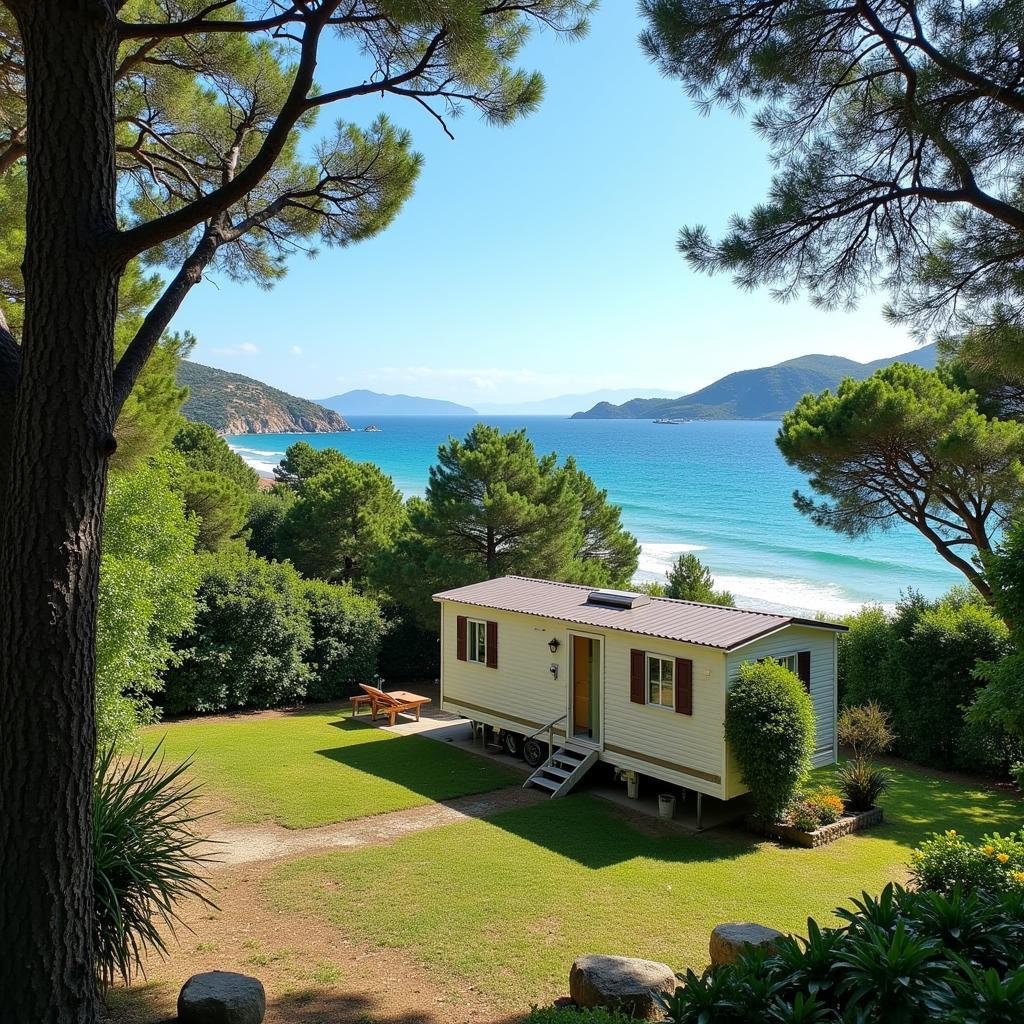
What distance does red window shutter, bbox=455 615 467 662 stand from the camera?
53.7 ft

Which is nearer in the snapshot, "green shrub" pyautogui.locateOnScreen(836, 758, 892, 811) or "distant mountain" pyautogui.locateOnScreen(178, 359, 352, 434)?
"green shrub" pyautogui.locateOnScreen(836, 758, 892, 811)

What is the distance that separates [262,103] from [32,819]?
22.6 feet

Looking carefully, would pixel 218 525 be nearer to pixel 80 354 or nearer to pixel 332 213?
pixel 332 213

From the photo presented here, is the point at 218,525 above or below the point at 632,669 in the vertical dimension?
above

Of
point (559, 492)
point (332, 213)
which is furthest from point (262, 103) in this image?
point (559, 492)

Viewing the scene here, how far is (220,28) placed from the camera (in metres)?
5.32

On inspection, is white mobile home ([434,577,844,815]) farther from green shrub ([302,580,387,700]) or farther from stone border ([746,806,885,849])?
green shrub ([302,580,387,700])

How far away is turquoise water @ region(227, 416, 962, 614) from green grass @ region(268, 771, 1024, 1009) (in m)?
16.8

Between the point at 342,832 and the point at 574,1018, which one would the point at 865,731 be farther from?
the point at 574,1018

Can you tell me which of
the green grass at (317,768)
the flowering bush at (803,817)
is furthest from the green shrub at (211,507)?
the flowering bush at (803,817)

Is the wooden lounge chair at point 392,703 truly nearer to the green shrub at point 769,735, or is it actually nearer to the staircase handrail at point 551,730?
the staircase handrail at point 551,730

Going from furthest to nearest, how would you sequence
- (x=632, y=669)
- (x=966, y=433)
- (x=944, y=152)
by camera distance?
(x=966, y=433)
(x=632, y=669)
(x=944, y=152)

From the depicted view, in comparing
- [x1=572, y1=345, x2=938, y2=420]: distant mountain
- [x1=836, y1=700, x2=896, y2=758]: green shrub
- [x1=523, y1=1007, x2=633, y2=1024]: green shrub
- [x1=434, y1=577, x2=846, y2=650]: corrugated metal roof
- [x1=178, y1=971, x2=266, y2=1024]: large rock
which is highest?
[x1=572, y1=345, x2=938, y2=420]: distant mountain

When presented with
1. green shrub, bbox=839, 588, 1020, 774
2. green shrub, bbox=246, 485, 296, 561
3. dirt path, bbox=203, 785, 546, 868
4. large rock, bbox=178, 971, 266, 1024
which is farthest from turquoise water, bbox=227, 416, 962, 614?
large rock, bbox=178, 971, 266, 1024
